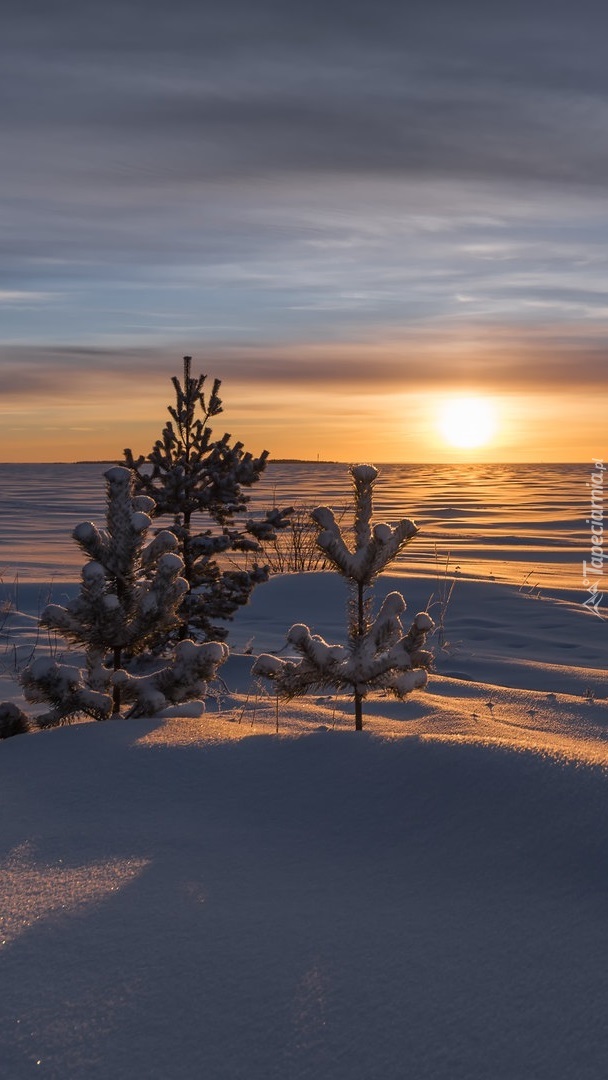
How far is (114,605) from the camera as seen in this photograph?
14.9 feet

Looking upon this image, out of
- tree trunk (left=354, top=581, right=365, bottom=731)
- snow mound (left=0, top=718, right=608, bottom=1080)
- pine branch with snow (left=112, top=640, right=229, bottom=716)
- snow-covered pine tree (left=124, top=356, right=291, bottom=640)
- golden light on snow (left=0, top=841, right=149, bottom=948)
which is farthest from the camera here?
snow-covered pine tree (left=124, top=356, right=291, bottom=640)

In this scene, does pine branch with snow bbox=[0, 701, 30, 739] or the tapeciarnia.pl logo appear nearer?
pine branch with snow bbox=[0, 701, 30, 739]

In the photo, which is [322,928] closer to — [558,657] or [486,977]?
[486,977]

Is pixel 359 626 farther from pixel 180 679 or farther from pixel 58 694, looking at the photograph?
pixel 58 694

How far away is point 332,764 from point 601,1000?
1613mm

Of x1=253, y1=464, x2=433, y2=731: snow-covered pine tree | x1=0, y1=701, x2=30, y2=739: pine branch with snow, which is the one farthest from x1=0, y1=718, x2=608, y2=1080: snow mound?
x1=0, y1=701, x2=30, y2=739: pine branch with snow

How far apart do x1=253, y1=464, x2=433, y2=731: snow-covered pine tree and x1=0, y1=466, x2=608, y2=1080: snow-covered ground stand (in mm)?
392

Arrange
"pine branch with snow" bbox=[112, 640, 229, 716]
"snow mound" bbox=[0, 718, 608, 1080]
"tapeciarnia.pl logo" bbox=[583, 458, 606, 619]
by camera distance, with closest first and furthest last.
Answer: "snow mound" bbox=[0, 718, 608, 1080] < "pine branch with snow" bbox=[112, 640, 229, 716] < "tapeciarnia.pl logo" bbox=[583, 458, 606, 619]

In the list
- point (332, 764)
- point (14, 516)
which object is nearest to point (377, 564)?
point (332, 764)

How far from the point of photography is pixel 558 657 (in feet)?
27.8

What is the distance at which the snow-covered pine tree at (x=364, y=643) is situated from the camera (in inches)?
165

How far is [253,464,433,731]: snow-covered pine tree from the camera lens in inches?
165

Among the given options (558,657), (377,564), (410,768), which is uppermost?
(377,564)

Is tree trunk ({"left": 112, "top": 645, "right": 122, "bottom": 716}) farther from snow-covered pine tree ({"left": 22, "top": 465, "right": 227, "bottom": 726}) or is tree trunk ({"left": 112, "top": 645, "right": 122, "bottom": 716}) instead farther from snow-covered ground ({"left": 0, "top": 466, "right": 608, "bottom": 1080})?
snow-covered ground ({"left": 0, "top": 466, "right": 608, "bottom": 1080})
